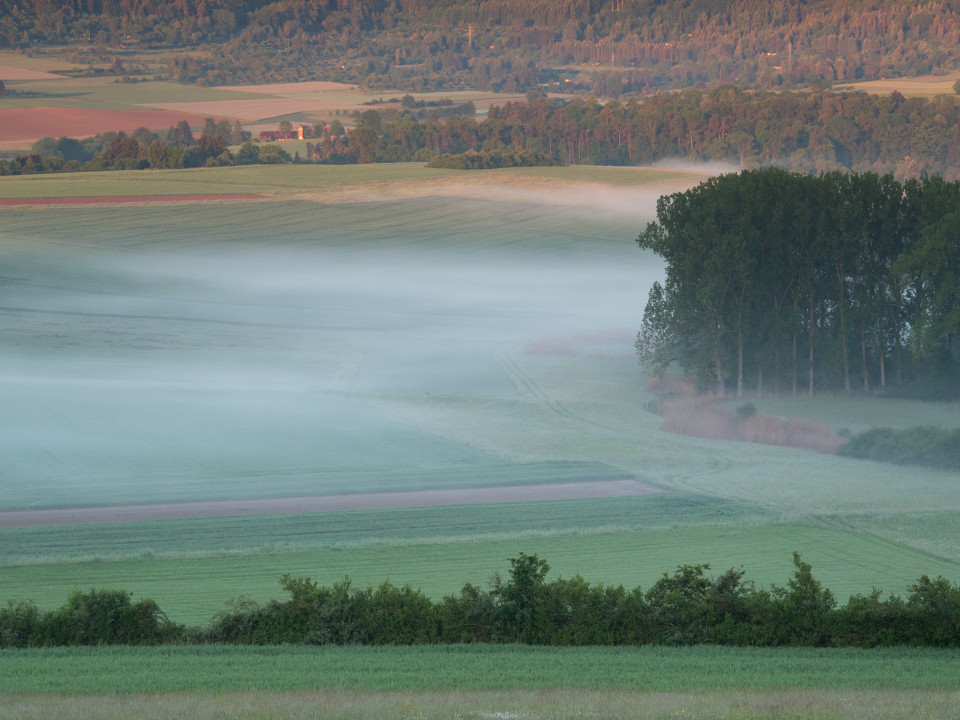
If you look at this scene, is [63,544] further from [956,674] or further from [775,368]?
[775,368]

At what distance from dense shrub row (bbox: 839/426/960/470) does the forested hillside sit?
11575 cm

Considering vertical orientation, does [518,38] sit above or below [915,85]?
above

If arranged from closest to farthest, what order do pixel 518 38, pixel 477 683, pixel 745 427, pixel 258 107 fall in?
pixel 477 683, pixel 745 427, pixel 258 107, pixel 518 38

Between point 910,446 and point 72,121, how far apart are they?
94137mm

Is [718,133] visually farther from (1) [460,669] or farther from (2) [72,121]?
(1) [460,669]

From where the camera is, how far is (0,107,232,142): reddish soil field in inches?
4215

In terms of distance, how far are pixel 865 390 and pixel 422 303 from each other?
33.4 m

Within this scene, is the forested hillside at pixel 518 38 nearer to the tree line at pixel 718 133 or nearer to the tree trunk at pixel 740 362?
the tree line at pixel 718 133

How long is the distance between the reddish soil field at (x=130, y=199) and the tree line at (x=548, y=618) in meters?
80.3

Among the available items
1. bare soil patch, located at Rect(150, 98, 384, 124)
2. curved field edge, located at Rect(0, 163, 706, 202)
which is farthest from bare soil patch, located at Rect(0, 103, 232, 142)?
curved field edge, located at Rect(0, 163, 706, 202)

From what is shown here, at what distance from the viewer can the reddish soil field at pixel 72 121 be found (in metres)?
107

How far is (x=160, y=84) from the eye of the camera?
13388 cm

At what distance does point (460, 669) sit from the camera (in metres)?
15.0

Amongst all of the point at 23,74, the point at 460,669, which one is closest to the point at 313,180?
the point at 23,74
